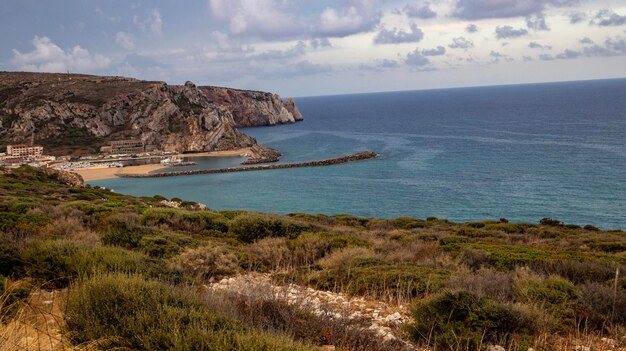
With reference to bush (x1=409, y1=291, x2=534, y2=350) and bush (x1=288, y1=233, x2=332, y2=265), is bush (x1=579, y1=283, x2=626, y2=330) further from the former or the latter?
bush (x1=288, y1=233, x2=332, y2=265)

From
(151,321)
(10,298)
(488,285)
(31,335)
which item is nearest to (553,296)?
(488,285)

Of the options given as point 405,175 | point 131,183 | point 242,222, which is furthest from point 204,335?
point 131,183

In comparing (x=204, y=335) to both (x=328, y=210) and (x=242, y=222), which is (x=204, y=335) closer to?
(x=242, y=222)

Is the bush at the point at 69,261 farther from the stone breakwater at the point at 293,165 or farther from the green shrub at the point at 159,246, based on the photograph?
the stone breakwater at the point at 293,165

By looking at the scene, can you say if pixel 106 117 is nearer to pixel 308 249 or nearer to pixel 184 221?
pixel 184 221

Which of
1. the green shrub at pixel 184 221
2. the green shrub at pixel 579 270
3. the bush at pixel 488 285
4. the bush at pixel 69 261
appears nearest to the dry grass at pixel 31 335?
the bush at pixel 69 261

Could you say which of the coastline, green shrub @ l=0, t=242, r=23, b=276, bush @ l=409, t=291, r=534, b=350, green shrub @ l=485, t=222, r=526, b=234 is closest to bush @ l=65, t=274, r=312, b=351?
bush @ l=409, t=291, r=534, b=350
